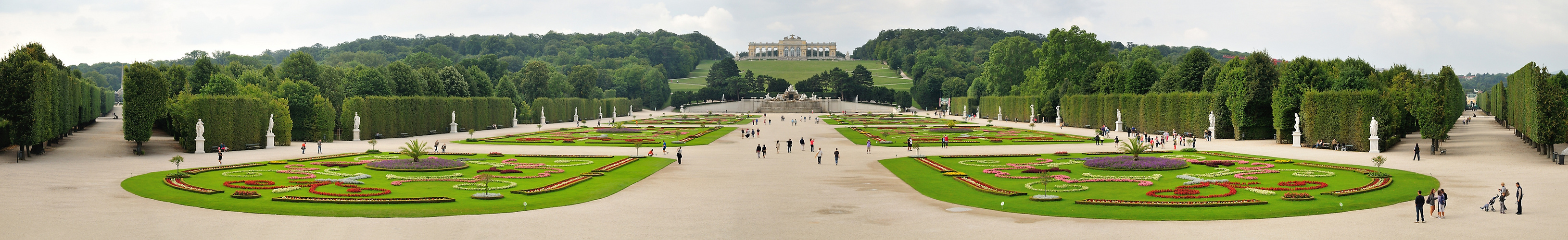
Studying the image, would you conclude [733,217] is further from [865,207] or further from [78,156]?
[78,156]

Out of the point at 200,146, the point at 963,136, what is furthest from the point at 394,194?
the point at 963,136

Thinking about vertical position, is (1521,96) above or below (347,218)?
above

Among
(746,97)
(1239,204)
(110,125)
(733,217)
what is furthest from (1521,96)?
(746,97)

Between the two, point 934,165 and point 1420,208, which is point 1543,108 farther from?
point 1420,208

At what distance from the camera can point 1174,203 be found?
65.5 feet

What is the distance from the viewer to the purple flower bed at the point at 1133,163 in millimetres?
29625

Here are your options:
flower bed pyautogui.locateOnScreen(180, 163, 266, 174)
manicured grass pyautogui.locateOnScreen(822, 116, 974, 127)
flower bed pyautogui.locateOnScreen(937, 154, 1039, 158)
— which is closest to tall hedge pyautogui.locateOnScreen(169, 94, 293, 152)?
flower bed pyautogui.locateOnScreen(180, 163, 266, 174)

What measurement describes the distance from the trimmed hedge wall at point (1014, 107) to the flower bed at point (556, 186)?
64.6 meters

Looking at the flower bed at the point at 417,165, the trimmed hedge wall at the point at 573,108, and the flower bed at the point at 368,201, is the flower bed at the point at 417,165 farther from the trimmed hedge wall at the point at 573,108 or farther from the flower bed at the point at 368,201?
the trimmed hedge wall at the point at 573,108

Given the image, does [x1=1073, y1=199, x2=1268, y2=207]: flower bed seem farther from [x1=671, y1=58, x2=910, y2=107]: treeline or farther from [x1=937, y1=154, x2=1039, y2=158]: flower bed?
[x1=671, y1=58, x2=910, y2=107]: treeline

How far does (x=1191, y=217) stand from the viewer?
1805 cm

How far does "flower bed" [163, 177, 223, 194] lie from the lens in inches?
864

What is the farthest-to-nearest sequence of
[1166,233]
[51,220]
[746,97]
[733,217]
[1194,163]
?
[746,97] → [1194,163] → [733,217] → [51,220] → [1166,233]

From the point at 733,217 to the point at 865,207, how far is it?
3.13 metres
